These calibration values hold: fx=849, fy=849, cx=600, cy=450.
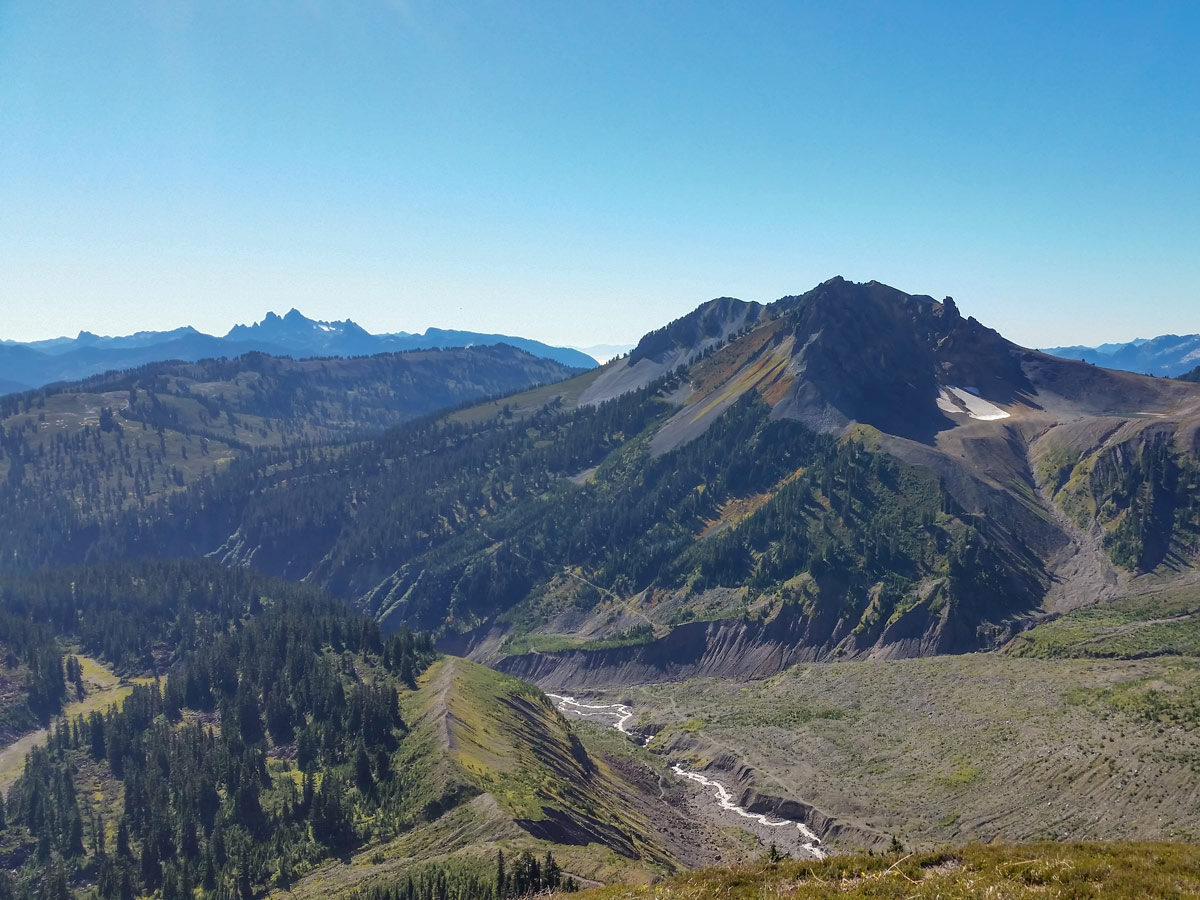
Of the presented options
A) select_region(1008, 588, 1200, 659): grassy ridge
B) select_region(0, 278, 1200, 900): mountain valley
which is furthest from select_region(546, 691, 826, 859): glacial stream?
select_region(1008, 588, 1200, 659): grassy ridge

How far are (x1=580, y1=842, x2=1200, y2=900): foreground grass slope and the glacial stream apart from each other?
43464 millimetres

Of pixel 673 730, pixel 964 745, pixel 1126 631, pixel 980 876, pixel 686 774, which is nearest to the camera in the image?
pixel 980 876

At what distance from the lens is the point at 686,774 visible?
135m

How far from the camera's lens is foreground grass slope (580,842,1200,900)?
3950 cm

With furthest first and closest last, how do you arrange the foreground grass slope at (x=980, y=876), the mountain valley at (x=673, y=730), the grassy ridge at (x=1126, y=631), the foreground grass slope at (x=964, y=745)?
1. the grassy ridge at (x=1126, y=631)
2. the mountain valley at (x=673, y=730)
3. the foreground grass slope at (x=964, y=745)
4. the foreground grass slope at (x=980, y=876)

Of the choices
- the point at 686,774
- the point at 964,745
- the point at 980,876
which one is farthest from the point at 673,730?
the point at 980,876

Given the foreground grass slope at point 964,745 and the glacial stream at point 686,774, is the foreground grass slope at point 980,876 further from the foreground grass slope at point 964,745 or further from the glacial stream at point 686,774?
the foreground grass slope at point 964,745

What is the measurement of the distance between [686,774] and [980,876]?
320 ft

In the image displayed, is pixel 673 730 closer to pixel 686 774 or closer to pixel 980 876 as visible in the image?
pixel 686 774

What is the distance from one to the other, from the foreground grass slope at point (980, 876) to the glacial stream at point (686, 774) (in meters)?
43.5

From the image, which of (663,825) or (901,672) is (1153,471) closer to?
(901,672)

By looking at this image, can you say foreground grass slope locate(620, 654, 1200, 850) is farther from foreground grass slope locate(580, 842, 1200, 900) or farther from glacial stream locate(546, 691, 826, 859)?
foreground grass slope locate(580, 842, 1200, 900)

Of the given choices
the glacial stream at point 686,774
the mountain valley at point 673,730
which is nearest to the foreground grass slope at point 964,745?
the mountain valley at point 673,730

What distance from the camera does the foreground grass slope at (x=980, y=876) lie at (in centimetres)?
3950
